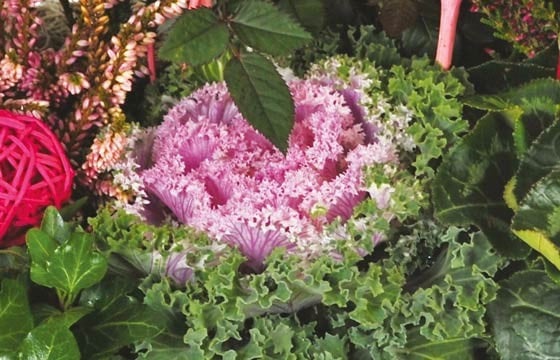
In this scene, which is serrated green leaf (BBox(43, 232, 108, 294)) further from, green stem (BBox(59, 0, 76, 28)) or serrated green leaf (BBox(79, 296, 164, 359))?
green stem (BBox(59, 0, 76, 28))

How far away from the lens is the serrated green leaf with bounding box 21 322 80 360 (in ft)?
2.55

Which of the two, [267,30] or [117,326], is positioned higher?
[267,30]

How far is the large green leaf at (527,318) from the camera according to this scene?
917mm

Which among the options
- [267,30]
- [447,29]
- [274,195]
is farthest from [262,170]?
[447,29]

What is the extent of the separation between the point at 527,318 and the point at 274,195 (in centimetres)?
29

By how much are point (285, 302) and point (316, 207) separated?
0.10m

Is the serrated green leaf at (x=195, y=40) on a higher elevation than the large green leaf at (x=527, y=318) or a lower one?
higher

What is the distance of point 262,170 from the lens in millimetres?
956

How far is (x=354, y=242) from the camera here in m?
0.89

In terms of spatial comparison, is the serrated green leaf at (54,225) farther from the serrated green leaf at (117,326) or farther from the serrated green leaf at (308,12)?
the serrated green leaf at (308,12)

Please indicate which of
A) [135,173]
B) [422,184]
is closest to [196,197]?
[135,173]

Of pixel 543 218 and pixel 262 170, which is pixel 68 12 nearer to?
pixel 262 170

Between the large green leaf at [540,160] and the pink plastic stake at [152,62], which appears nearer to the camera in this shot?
the large green leaf at [540,160]

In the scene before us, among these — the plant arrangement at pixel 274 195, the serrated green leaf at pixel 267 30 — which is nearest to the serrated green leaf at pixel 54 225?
the plant arrangement at pixel 274 195
